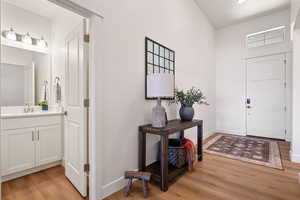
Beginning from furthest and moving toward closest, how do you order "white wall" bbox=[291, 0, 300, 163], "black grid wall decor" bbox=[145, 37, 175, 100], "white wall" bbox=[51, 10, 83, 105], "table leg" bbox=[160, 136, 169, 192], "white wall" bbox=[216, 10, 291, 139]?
"white wall" bbox=[216, 10, 291, 139] < "white wall" bbox=[291, 0, 300, 163] < "white wall" bbox=[51, 10, 83, 105] < "black grid wall decor" bbox=[145, 37, 175, 100] < "table leg" bbox=[160, 136, 169, 192]

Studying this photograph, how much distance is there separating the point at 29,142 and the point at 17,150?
0.16m

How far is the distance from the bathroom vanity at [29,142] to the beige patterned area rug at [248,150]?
286 cm

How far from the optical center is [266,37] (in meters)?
4.09

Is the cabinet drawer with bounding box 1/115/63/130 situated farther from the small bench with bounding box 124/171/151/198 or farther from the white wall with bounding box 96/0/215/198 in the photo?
the small bench with bounding box 124/171/151/198

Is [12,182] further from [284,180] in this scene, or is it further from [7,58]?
[284,180]

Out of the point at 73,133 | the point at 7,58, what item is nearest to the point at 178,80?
the point at 73,133

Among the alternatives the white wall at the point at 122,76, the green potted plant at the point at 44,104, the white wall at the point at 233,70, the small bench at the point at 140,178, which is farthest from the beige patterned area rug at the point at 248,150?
the green potted plant at the point at 44,104

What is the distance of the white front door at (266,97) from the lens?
384 centimetres

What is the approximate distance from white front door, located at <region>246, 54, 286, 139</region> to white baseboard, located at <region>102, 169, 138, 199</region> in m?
4.00

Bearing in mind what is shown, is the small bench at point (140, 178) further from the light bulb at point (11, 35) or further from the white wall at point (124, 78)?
the light bulb at point (11, 35)

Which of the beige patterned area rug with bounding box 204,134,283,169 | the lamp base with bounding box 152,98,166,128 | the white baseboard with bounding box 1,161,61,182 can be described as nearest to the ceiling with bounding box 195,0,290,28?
the lamp base with bounding box 152,98,166,128

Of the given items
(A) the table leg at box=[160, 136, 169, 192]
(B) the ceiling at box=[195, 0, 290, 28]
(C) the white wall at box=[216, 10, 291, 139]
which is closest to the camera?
(A) the table leg at box=[160, 136, 169, 192]

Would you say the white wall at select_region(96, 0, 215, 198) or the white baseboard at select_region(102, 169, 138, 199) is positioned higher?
the white wall at select_region(96, 0, 215, 198)

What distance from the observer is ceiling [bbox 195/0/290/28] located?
349 cm
